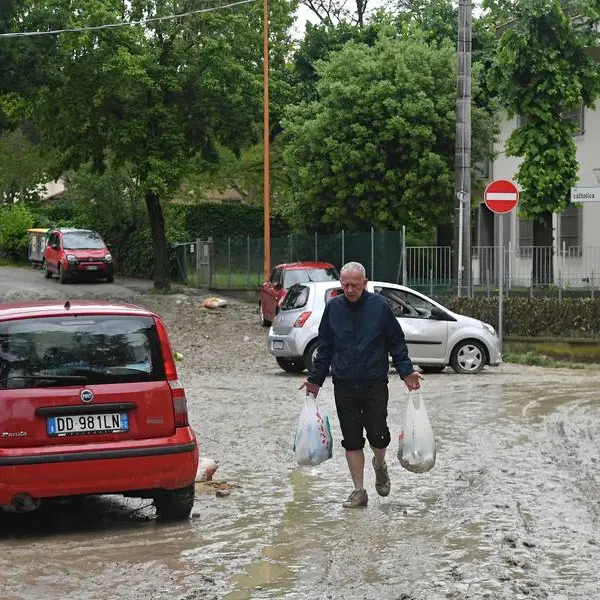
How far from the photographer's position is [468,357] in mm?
22453

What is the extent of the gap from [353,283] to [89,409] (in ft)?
6.61

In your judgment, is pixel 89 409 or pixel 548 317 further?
pixel 548 317

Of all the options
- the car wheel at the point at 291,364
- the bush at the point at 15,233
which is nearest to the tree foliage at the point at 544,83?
the car wheel at the point at 291,364

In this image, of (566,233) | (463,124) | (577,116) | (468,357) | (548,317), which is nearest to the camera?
(468,357)

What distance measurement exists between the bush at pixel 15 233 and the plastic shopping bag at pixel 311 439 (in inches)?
2020

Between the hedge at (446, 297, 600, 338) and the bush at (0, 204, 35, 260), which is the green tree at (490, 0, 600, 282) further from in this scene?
the bush at (0, 204, 35, 260)

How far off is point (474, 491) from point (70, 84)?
101ft

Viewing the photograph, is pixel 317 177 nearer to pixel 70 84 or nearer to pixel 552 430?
pixel 70 84

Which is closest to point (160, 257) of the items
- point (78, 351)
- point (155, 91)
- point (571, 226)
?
point (155, 91)

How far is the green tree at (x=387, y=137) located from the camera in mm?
37656

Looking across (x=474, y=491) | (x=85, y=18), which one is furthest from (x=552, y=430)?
(x=85, y=18)

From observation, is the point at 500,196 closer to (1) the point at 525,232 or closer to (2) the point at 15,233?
(1) the point at 525,232

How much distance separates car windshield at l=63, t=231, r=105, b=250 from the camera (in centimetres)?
4738

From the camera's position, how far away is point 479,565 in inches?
304
